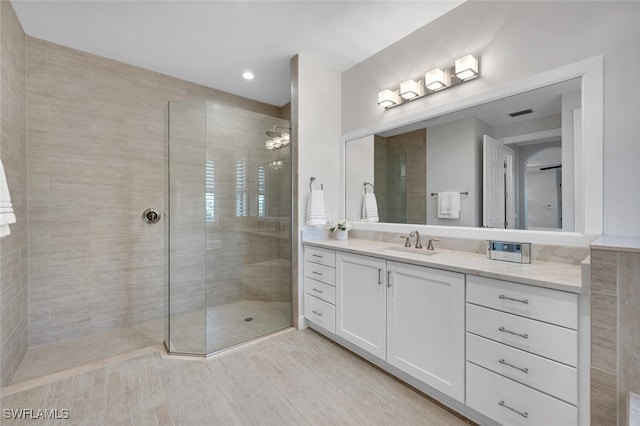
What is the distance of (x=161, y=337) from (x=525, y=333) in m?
2.83

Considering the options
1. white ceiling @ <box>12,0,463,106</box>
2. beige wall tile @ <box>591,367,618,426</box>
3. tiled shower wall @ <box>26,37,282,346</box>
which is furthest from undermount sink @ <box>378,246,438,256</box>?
tiled shower wall @ <box>26,37,282,346</box>

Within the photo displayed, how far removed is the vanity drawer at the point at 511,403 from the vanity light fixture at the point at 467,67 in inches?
75.0

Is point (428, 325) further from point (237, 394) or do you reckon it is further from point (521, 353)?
point (237, 394)

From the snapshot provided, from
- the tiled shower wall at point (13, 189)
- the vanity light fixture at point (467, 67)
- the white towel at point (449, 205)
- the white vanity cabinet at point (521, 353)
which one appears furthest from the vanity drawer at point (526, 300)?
the tiled shower wall at point (13, 189)

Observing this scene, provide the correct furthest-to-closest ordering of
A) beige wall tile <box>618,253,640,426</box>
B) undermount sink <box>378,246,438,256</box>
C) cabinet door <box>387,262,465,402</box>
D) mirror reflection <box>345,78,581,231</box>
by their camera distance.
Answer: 1. undermount sink <box>378,246,438,256</box>
2. mirror reflection <box>345,78,581,231</box>
3. cabinet door <box>387,262,465,402</box>
4. beige wall tile <box>618,253,640,426</box>

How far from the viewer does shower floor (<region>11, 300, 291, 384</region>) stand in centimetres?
206

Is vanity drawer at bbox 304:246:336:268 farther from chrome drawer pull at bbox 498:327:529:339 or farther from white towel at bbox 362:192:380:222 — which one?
chrome drawer pull at bbox 498:327:529:339

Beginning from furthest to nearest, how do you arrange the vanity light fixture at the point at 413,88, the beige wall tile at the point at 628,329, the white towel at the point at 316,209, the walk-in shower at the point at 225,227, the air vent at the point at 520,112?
the white towel at the point at 316,209 < the walk-in shower at the point at 225,227 < the vanity light fixture at the point at 413,88 < the air vent at the point at 520,112 < the beige wall tile at the point at 628,329

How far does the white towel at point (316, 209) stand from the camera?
2645 mm

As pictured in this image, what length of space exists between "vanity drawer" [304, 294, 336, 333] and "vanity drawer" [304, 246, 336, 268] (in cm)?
35

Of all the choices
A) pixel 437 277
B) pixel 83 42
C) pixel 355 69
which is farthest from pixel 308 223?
pixel 83 42

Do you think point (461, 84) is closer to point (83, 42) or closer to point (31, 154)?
point (83, 42)

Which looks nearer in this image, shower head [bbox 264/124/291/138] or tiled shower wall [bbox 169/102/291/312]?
tiled shower wall [bbox 169/102/291/312]

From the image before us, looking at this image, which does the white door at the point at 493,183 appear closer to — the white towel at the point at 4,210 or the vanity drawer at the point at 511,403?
the vanity drawer at the point at 511,403
